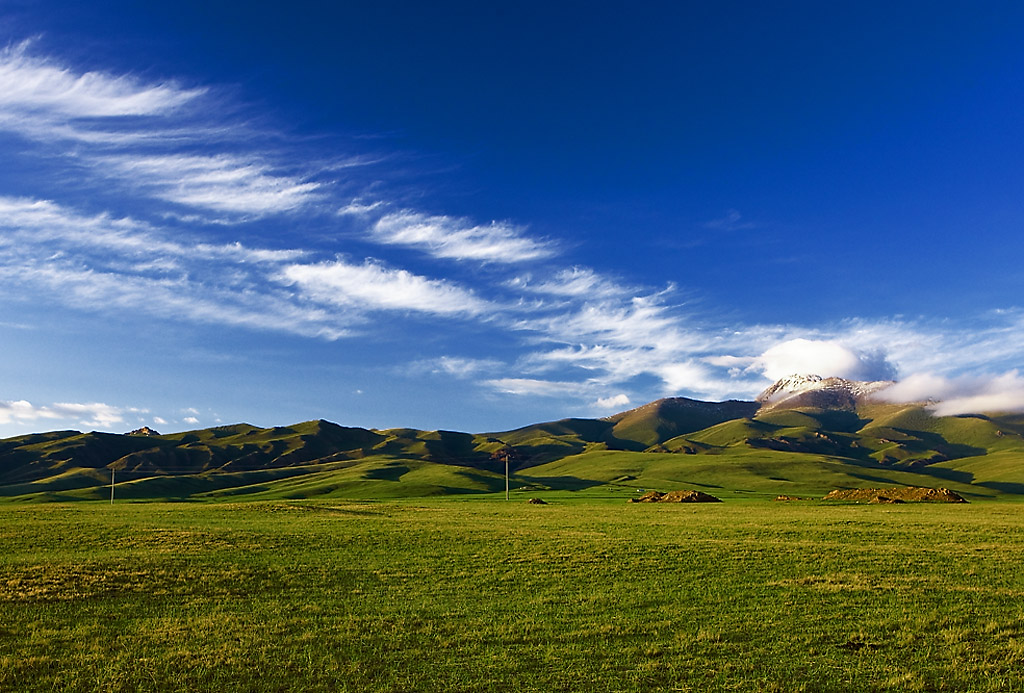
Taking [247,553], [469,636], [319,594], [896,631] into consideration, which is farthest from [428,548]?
[896,631]

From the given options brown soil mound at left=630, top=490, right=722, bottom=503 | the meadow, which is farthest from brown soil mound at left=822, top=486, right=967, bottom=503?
the meadow

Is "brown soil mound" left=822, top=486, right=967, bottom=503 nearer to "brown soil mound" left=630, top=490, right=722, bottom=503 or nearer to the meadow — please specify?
"brown soil mound" left=630, top=490, right=722, bottom=503

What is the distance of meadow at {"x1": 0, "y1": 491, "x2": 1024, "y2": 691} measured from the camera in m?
18.0

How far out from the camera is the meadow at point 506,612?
59.0 ft

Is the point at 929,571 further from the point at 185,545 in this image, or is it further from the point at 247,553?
the point at 185,545

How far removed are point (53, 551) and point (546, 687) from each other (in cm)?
3532

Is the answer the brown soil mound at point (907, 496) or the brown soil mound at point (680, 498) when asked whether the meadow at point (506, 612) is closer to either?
the brown soil mound at point (680, 498)

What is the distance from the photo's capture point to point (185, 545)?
40.8 metres

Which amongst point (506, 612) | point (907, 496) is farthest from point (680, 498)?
point (506, 612)

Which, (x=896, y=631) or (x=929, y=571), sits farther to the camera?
(x=929, y=571)

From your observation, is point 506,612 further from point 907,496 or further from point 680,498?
point 907,496

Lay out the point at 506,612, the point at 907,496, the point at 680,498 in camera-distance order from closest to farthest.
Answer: the point at 506,612 < the point at 907,496 < the point at 680,498

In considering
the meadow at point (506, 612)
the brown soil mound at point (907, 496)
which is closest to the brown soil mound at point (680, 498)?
the brown soil mound at point (907, 496)

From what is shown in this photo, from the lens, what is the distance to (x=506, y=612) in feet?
81.9
